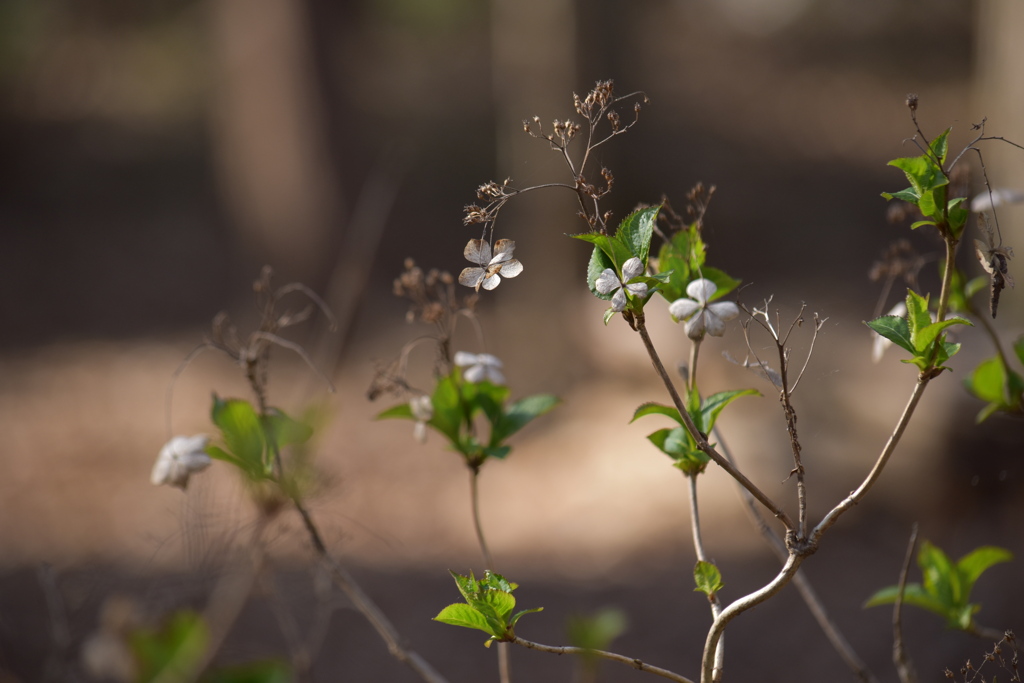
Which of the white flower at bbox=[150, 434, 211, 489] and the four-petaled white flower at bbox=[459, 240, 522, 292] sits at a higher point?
the four-petaled white flower at bbox=[459, 240, 522, 292]

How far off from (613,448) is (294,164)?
10.3 feet

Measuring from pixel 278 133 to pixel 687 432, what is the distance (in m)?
5.30

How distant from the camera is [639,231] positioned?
556 millimetres

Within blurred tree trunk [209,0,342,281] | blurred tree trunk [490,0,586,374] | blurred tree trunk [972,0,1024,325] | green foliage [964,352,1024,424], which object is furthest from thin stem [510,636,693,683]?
blurred tree trunk [209,0,342,281]

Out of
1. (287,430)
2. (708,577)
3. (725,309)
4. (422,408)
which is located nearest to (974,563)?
(708,577)

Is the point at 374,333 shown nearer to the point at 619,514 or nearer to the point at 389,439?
the point at 389,439

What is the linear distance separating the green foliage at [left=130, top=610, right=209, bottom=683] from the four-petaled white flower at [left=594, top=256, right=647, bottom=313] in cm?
44

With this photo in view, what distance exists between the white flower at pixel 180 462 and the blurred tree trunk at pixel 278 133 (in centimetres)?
480

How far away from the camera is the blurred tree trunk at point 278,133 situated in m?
5.22

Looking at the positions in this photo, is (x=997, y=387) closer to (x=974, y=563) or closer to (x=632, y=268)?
(x=974, y=563)

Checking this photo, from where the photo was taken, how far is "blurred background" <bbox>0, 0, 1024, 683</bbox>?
2.76 m

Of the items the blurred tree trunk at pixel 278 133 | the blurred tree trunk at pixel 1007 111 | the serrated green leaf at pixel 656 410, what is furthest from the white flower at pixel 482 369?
the blurred tree trunk at pixel 278 133

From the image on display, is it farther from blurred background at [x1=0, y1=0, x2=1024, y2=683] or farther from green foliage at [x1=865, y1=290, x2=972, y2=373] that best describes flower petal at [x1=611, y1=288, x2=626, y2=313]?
blurred background at [x1=0, y1=0, x2=1024, y2=683]

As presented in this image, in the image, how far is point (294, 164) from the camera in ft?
17.7
